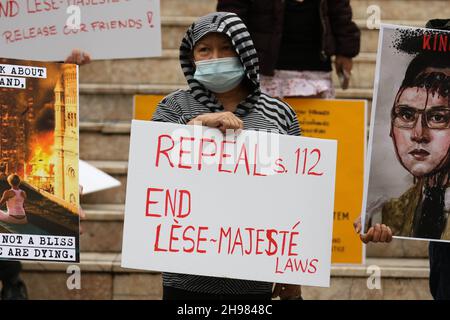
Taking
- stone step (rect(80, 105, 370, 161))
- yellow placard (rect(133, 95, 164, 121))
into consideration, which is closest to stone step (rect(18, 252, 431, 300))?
yellow placard (rect(133, 95, 164, 121))

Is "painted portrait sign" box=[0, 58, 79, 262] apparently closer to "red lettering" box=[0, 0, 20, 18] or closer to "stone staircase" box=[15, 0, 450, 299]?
"red lettering" box=[0, 0, 20, 18]

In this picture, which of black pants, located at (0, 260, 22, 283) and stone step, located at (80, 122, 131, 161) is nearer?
black pants, located at (0, 260, 22, 283)

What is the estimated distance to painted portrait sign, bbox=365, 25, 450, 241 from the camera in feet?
11.2

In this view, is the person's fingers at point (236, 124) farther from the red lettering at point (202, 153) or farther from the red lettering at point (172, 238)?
the red lettering at point (172, 238)

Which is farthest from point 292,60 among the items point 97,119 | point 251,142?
point 251,142

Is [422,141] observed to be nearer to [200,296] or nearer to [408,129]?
[408,129]

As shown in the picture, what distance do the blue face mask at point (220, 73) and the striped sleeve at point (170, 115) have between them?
0.13 metres

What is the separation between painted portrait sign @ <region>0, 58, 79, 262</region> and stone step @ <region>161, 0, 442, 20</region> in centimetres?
331

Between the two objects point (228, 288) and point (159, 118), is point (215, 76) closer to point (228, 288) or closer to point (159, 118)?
point (159, 118)

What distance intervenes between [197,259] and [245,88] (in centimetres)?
62

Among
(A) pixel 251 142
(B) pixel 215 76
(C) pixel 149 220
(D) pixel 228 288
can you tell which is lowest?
(D) pixel 228 288

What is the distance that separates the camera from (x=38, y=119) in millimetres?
3348

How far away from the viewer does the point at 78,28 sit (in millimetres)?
4570

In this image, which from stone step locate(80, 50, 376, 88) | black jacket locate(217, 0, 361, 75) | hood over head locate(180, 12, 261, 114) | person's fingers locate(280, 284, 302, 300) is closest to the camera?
hood over head locate(180, 12, 261, 114)
